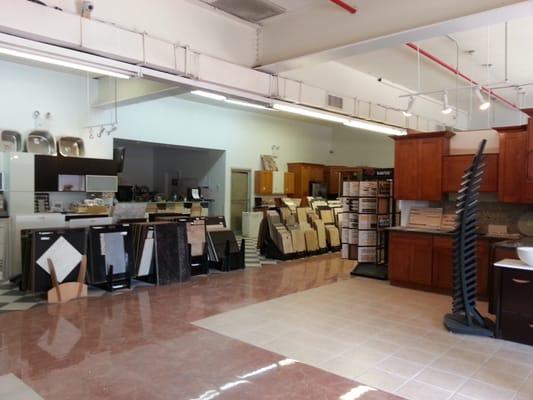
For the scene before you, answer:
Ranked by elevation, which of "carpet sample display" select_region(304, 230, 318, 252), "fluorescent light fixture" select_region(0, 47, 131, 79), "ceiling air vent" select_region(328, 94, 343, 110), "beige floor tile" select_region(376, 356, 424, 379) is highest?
"ceiling air vent" select_region(328, 94, 343, 110)

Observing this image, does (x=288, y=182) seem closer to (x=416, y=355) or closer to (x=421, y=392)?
(x=416, y=355)

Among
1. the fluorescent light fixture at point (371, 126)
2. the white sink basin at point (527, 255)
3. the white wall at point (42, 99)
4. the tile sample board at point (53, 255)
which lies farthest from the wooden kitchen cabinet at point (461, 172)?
the white wall at point (42, 99)

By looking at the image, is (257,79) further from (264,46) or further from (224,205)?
(224,205)

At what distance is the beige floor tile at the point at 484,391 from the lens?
10.6 ft

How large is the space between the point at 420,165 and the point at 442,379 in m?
4.10

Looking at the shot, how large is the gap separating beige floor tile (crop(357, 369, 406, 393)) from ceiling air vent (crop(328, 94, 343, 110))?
18.1 feet

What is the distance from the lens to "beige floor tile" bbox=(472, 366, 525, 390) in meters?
3.46

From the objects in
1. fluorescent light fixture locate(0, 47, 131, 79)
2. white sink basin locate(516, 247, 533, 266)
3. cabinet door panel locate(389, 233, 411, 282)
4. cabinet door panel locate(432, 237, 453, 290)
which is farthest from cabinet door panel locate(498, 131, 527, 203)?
fluorescent light fixture locate(0, 47, 131, 79)

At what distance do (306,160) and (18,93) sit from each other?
9690 mm

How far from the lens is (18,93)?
821 cm

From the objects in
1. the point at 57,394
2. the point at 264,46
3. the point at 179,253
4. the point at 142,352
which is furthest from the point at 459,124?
the point at 57,394

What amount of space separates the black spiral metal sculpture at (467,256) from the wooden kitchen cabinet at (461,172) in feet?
5.73

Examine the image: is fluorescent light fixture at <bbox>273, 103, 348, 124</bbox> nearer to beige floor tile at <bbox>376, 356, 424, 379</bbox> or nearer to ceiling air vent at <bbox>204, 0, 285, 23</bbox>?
ceiling air vent at <bbox>204, 0, 285, 23</bbox>

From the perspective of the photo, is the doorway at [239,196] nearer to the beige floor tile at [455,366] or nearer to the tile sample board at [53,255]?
the tile sample board at [53,255]
